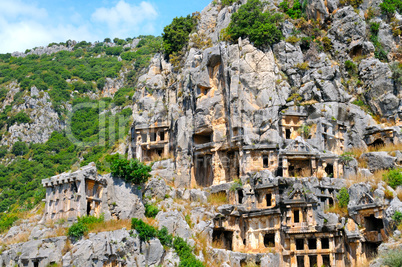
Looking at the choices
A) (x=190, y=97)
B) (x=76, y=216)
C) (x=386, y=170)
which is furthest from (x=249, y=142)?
(x=76, y=216)

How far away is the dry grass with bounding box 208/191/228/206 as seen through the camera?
45.1 metres

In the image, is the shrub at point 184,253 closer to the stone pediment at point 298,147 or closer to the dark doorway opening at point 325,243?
the dark doorway opening at point 325,243

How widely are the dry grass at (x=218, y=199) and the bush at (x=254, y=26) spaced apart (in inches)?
695

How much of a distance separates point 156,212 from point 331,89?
23.8 meters

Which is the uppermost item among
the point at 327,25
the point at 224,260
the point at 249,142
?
the point at 327,25

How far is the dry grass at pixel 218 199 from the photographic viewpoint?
4512 centimetres

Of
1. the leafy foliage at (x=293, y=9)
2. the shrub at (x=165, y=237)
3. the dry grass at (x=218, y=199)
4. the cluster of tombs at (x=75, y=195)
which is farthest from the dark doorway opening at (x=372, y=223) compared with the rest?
the leafy foliage at (x=293, y=9)

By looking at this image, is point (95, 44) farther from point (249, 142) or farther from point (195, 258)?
point (195, 258)

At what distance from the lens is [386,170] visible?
4388 centimetres

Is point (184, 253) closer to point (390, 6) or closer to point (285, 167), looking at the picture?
point (285, 167)

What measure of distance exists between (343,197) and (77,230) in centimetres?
2308

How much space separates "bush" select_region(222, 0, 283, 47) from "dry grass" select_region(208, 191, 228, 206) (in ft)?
57.9

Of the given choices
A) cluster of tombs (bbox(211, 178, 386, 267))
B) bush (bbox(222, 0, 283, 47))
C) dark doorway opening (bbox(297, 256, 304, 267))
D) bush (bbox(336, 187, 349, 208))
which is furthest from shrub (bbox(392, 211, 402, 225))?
bush (bbox(222, 0, 283, 47))

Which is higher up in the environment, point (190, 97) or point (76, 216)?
point (190, 97)
